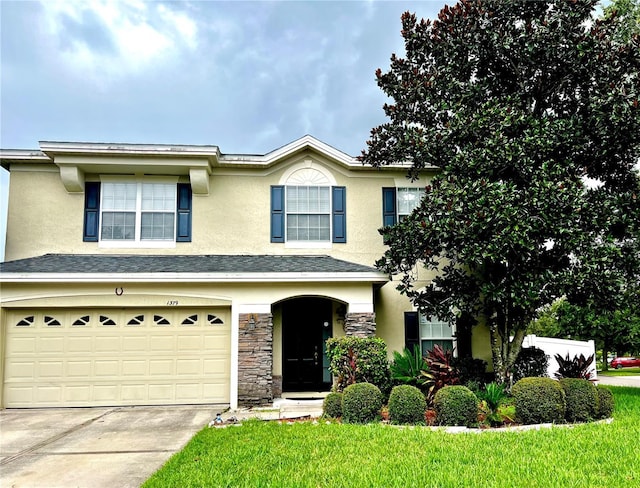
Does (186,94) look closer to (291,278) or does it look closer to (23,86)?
(23,86)

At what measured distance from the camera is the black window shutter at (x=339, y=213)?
1298 cm

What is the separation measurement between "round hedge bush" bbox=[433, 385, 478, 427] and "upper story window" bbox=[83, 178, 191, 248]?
754 cm

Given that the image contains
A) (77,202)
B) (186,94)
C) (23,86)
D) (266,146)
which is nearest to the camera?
(77,202)

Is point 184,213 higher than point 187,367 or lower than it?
higher

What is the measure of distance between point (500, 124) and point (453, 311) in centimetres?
422

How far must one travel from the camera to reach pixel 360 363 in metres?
9.72

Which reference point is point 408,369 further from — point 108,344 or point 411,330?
point 108,344

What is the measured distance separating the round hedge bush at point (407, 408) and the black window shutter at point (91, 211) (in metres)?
8.49

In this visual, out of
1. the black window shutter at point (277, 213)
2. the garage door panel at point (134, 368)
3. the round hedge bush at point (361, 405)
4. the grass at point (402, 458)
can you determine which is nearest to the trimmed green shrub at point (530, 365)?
the grass at point (402, 458)

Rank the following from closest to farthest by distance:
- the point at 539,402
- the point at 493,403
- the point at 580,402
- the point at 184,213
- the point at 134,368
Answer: the point at 539,402 < the point at 580,402 < the point at 493,403 < the point at 134,368 < the point at 184,213

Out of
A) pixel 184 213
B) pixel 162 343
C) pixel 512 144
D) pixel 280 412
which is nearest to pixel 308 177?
pixel 184 213

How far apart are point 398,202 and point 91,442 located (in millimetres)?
9034

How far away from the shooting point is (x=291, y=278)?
1090 centimetres

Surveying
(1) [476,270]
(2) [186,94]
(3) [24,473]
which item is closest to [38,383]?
(3) [24,473]
